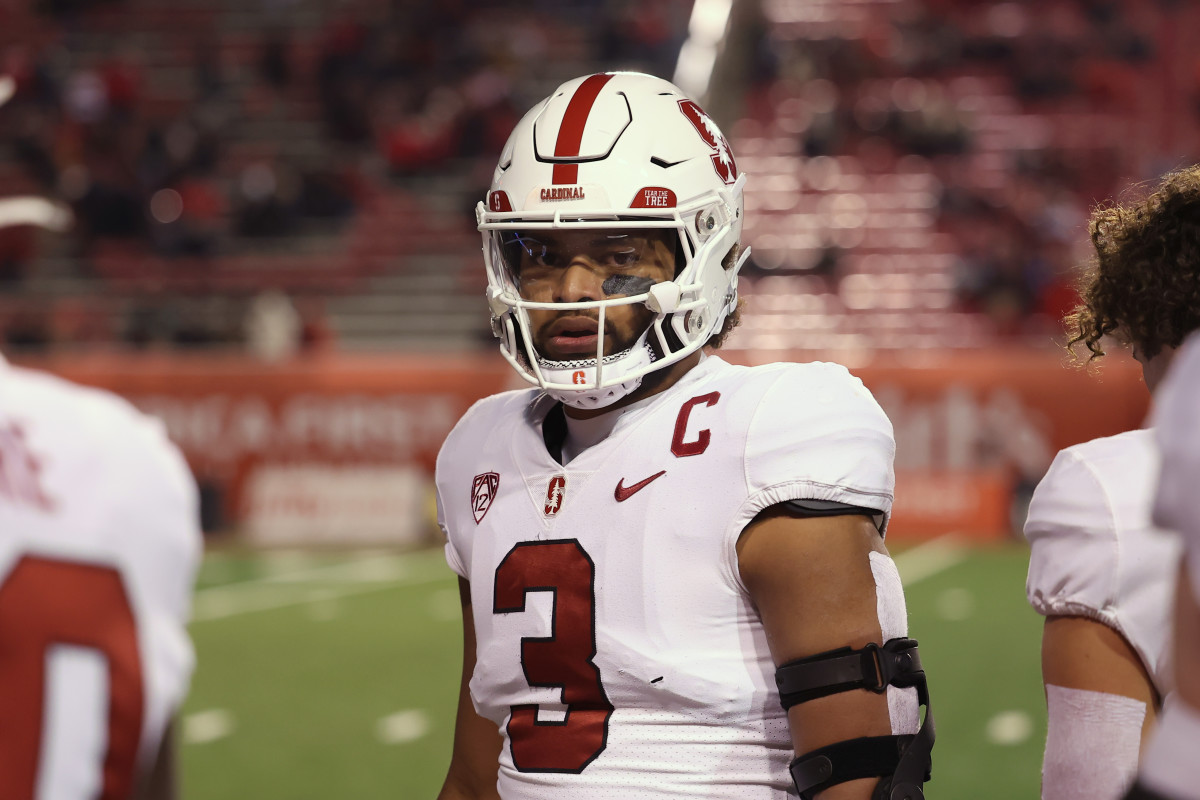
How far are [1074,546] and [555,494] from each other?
70 centimetres

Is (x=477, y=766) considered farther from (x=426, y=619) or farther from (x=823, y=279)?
(x=823, y=279)

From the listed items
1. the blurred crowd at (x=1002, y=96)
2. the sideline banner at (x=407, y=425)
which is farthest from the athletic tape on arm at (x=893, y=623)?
the blurred crowd at (x=1002, y=96)

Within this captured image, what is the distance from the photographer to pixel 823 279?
44.5 ft

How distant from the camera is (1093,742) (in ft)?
5.11

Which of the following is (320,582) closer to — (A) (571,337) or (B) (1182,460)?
(A) (571,337)

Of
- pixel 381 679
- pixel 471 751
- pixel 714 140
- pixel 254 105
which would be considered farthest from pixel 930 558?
pixel 254 105

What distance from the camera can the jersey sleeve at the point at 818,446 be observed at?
5.85 ft

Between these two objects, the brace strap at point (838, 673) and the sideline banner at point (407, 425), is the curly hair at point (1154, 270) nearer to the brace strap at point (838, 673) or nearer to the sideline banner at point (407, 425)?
the brace strap at point (838, 673)

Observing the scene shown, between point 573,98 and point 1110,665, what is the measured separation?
42.9 inches

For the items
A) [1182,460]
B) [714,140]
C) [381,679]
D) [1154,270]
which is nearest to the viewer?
[1182,460]

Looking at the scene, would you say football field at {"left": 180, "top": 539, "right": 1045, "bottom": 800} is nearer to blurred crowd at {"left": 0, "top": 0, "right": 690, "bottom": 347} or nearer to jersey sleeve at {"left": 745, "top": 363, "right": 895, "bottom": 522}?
jersey sleeve at {"left": 745, "top": 363, "right": 895, "bottom": 522}

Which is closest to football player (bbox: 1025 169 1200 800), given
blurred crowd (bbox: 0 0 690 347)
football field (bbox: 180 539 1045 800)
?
football field (bbox: 180 539 1045 800)

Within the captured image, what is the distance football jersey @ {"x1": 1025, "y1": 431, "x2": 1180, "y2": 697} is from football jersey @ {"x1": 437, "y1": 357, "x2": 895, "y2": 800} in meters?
0.26

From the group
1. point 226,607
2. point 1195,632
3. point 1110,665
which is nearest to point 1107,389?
point 226,607
